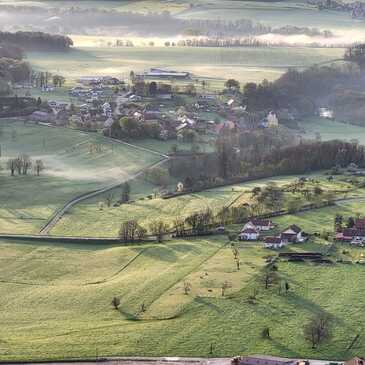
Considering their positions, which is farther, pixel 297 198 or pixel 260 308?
pixel 297 198

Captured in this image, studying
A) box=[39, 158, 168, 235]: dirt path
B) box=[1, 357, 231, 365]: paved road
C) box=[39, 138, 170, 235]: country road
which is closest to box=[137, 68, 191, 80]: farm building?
box=[39, 138, 170, 235]: country road

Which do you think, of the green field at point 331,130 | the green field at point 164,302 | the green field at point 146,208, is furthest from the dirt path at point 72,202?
the green field at point 331,130

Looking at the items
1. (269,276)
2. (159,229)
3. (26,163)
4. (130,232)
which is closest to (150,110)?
(26,163)

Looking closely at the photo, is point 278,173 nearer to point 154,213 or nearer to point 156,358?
point 154,213

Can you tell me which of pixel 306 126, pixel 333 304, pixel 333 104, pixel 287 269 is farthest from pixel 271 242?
pixel 333 104

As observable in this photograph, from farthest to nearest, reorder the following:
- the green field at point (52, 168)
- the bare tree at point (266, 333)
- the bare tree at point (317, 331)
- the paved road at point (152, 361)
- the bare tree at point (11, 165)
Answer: the bare tree at point (11, 165) < the green field at point (52, 168) < the bare tree at point (266, 333) < the bare tree at point (317, 331) < the paved road at point (152, 361)

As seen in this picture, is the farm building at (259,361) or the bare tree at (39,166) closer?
the farm building at (259,361)

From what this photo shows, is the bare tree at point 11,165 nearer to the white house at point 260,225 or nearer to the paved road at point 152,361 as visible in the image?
the white house at point 260,225
